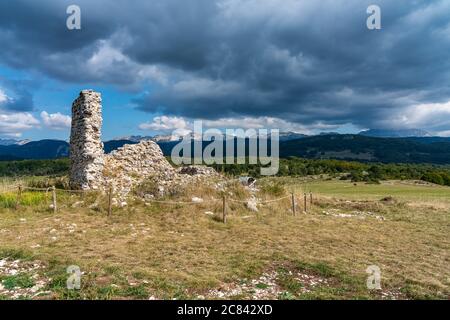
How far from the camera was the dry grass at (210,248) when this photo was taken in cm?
691

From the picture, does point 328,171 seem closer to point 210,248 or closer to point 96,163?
point 96,163

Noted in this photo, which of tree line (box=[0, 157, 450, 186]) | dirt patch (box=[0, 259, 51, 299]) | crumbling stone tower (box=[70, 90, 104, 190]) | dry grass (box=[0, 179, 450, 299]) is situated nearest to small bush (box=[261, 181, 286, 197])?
dry grass (box=[0, 179, 450, 299])

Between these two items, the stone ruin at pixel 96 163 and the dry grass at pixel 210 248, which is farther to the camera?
the stone ruin at pixel 96 163

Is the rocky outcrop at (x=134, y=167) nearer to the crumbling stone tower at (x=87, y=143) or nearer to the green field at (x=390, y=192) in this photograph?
the crumbling stone tower at (x=87, y=143)

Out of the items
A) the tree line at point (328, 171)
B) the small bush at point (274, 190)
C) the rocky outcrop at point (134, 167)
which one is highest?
the rocky outcrop at point (134, 167)

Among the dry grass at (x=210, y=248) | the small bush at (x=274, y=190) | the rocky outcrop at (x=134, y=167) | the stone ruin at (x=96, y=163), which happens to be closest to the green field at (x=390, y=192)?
the small bush at (x=274, y=190)

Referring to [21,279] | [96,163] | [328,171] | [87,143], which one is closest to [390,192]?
[96,163]

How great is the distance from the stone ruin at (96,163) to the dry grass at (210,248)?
1.52 metres

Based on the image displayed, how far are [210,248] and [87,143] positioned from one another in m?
9.98
